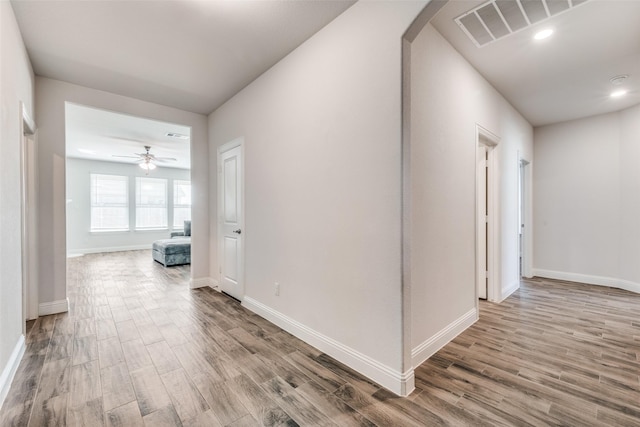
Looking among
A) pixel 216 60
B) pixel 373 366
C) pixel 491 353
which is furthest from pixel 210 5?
pixel 491 353

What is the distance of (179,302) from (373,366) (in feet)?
9.22

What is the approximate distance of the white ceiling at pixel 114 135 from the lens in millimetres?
4570

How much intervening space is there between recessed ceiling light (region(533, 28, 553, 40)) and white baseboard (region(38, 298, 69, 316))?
5.77m

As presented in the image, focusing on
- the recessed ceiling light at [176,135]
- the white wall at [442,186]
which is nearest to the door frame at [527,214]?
the white wall at [442,186]

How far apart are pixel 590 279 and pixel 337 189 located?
513cm

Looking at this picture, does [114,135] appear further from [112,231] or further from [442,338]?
A: [442,338]

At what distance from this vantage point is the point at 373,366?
191 centimetres

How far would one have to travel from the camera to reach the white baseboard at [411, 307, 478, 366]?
2102 mm

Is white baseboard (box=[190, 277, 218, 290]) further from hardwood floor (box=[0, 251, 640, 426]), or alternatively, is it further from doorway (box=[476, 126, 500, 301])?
doorway (box=[476, 126, 500, 301])

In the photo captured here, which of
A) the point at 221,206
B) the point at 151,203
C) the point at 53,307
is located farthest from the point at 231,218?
the point at 151,203

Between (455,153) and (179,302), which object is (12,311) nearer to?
(179,302)

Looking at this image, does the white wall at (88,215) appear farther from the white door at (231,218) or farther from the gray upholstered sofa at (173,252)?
the white door at (231,218)

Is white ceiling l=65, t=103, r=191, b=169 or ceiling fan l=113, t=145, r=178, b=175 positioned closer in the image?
white ceiling l=65, t=103, r=191, b=169

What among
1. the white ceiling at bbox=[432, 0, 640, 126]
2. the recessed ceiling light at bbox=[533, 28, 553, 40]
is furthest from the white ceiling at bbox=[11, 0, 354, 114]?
the recessed ceiling light at bbox=[533, 28, 553, 40]
